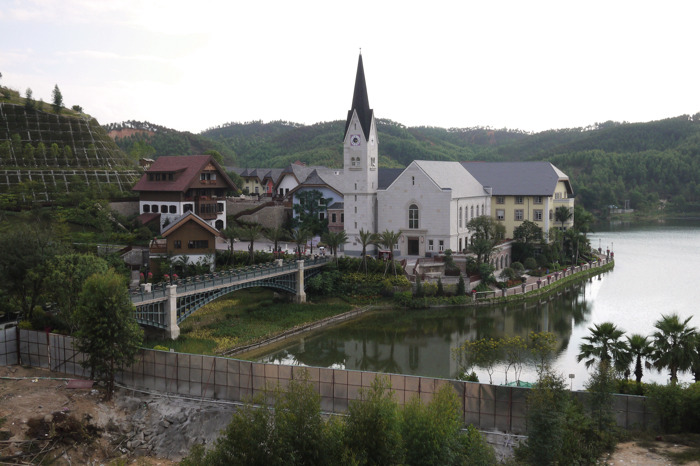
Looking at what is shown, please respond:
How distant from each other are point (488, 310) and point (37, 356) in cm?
2421

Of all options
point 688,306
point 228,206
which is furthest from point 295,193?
point 688,306

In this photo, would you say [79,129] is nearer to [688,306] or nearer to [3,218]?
[3,218]

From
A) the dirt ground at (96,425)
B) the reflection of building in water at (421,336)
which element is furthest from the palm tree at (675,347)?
the reflection of building in water at (421,336)

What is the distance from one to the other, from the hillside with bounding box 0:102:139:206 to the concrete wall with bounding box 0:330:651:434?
29.3m

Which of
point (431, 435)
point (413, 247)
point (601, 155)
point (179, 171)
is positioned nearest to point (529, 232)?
point (413, 247)

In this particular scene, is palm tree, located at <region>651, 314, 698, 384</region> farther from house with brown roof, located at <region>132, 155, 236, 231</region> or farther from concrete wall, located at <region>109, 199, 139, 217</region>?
concrete wall, located at <region>109, 199, 139, 217</region>

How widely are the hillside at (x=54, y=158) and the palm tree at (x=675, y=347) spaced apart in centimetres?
4355

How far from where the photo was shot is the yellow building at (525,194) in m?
53.7

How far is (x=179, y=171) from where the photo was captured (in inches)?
1945

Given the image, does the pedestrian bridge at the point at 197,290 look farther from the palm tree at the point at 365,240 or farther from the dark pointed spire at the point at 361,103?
the dark pointed spire at the point at 361,103

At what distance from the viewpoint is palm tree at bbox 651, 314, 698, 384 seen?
763 inches

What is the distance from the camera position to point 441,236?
45.7 metres

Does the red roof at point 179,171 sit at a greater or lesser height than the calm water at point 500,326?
greater

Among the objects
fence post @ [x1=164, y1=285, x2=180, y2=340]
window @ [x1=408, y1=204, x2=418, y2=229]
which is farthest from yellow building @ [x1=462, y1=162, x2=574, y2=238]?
fence post @ [x1=164, y1=285, x2=180, y2=340]
